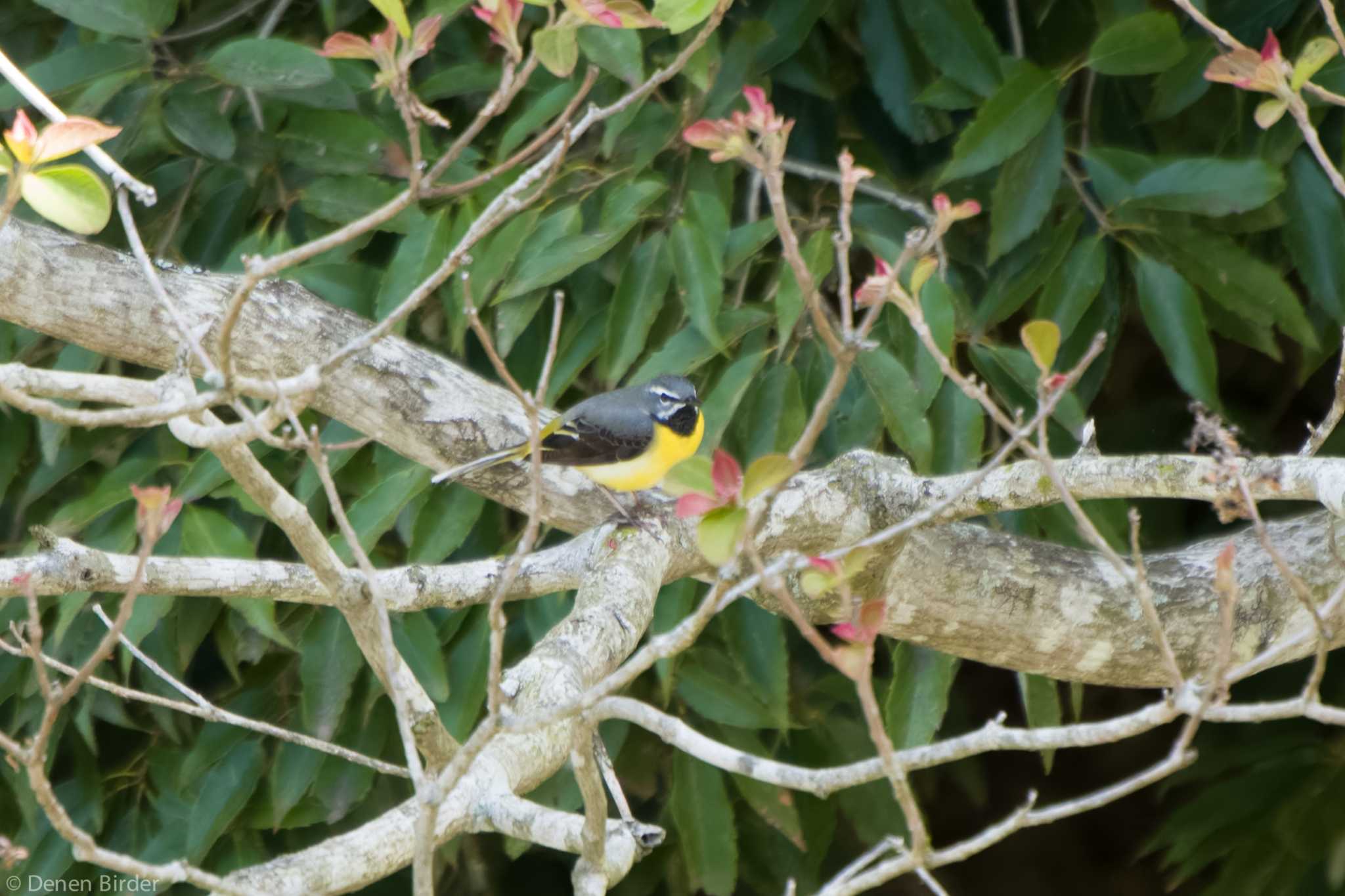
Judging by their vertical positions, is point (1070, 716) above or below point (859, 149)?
below

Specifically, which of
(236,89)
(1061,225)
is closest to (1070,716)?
(1061,225)

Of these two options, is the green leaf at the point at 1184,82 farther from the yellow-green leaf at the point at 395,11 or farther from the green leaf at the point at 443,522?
the yellow-green leaf at the point at 395,11

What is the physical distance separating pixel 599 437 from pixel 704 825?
2.94ft

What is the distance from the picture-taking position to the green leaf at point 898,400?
2447 mm

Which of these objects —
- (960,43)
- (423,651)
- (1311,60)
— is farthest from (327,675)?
(1311,60)

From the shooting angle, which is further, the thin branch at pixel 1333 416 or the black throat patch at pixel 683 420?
the black throat patch at pixel 683 420

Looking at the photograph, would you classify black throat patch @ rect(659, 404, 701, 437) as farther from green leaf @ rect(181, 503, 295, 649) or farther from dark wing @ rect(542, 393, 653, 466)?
green leaf @ rect(181, 503, 295, 649)

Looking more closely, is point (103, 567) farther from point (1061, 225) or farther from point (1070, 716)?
point (1070, 716)

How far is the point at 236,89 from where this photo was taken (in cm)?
300

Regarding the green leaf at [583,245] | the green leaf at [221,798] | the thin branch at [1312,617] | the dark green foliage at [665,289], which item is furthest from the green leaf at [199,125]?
the thin branch at [1312,617]

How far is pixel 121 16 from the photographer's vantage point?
269 centimetres

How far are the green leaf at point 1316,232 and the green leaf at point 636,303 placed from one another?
3.96 feet

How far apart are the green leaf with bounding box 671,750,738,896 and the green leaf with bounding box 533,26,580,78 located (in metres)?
1.75

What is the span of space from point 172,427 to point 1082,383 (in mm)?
2054
